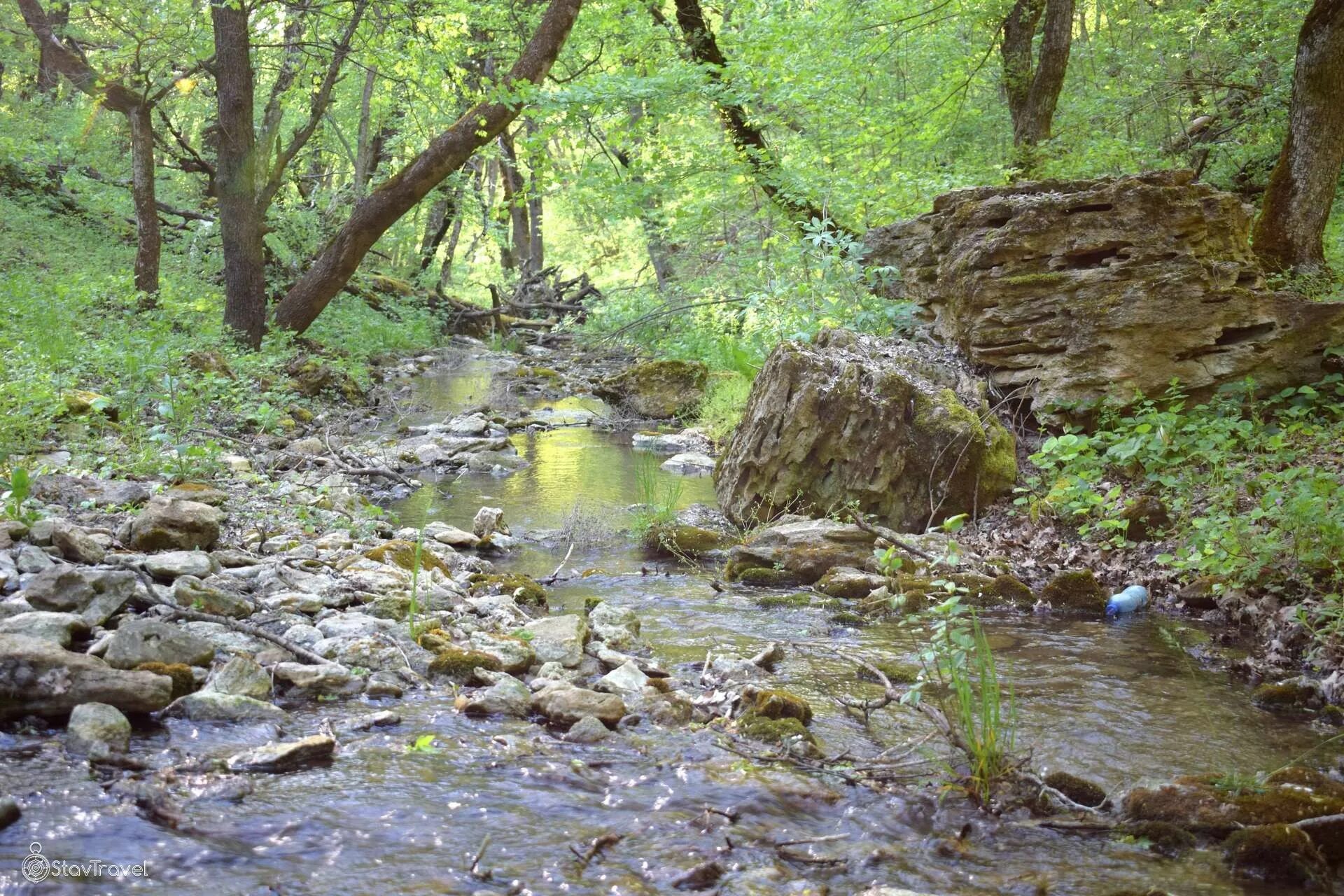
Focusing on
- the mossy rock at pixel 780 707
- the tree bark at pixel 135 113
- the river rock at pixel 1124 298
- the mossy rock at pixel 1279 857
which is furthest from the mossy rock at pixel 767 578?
the tree bark at pixel 135 113

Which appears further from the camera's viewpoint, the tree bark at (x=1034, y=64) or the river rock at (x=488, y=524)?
the tree bark at (x=1034, y=64)

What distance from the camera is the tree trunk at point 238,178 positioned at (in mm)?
10984

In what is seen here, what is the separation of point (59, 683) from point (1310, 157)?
9.30 m

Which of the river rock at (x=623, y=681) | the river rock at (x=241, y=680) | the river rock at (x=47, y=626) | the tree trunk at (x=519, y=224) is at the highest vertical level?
the tree trunk at (x=519, y=224)

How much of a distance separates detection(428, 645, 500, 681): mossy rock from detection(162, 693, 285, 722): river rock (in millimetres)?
743

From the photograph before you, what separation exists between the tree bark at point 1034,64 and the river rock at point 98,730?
11065 mm

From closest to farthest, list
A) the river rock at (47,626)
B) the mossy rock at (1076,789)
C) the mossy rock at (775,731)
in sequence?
the mossy rock at (1076,789) → the river rock at (47,626) → the mossy rock at (775,731)

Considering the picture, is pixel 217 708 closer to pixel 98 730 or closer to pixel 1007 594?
pixel 98 730

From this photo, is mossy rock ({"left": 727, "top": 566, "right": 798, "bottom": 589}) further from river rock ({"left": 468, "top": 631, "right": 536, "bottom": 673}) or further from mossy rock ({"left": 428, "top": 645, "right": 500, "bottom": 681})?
mossy rock ({"left": 428, "top": 645, "right": 500, "bottom": 681})

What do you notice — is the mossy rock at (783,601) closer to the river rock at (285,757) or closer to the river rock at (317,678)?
the river rock at (317,678)

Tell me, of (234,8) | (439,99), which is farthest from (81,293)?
(439,99)

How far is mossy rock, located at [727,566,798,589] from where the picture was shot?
6062 mm

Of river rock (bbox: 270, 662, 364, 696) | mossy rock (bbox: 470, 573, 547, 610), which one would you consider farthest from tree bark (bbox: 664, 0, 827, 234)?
river rock (bbox: 270, 662, 364, 696)

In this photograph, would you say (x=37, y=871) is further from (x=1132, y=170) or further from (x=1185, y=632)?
(x=1132, y=170)
